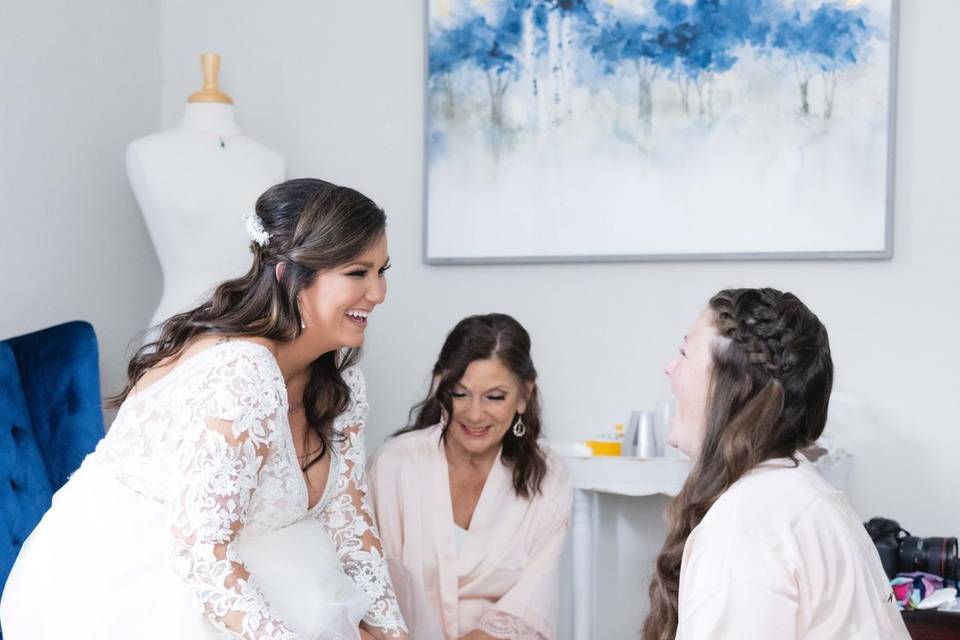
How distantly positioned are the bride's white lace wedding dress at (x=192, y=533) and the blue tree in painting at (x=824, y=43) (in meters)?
1.77

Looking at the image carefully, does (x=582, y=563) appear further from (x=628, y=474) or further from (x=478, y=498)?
(x=478, y=498)

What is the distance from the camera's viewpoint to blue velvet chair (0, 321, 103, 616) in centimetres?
230

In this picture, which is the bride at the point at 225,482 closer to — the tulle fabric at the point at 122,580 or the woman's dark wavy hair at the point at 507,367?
the tulle fabric at the point at 122,580

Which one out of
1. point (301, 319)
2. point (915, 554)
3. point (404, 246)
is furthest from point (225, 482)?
point (404, 246)

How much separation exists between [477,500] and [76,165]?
4.83 ft

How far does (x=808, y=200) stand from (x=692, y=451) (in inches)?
58.9

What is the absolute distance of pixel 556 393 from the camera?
3.09 meters

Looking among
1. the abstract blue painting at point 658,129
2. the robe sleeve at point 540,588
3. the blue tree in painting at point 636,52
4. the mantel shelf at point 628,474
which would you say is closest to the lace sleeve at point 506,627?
the robe sleeve at point 540,588

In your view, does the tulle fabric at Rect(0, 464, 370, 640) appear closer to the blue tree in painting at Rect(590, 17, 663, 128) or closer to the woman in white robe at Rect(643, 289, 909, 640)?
the woman in white robe at Rect(643, 289, 909, 640)

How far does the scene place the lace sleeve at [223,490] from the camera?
156cm

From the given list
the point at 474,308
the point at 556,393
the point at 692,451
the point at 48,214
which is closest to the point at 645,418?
the point at 556,393

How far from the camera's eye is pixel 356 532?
206 cm

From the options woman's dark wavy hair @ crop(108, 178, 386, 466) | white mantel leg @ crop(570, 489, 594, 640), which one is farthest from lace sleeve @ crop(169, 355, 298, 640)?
white mantel leg @ crop(570, 489, 594, 640)

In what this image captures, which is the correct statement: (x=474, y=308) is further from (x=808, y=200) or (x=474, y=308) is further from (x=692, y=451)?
(x=692, y=451)
